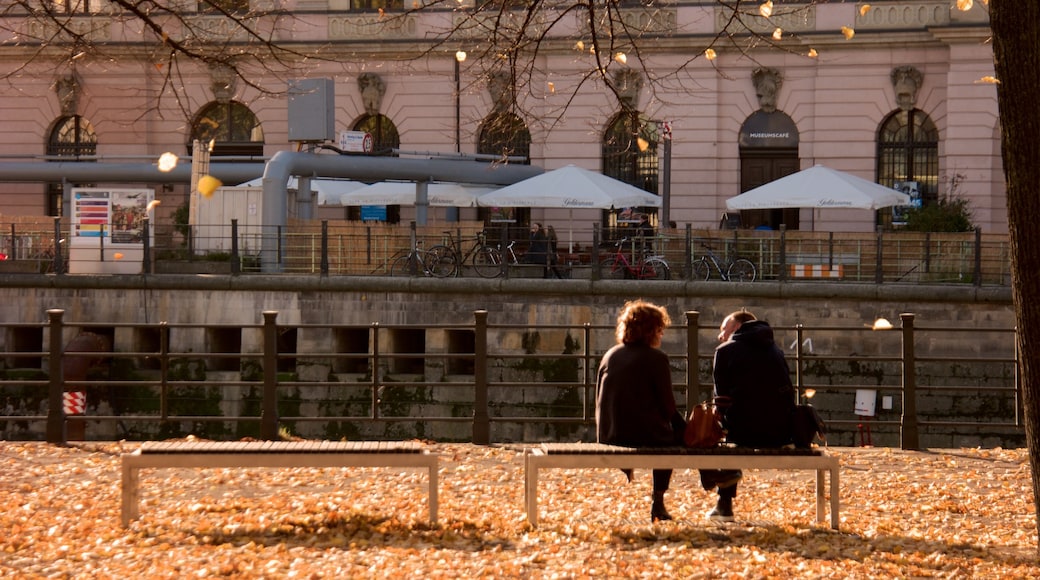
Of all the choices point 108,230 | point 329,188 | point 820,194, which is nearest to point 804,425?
point 820,194

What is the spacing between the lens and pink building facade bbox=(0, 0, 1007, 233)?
3538 cm

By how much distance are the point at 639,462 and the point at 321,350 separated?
18.3m

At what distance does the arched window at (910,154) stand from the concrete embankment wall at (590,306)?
12.2 metres

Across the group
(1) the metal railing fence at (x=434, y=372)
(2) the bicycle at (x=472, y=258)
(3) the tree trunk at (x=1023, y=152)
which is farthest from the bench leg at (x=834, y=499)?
(2) the bicycle at (x=472, y=258)

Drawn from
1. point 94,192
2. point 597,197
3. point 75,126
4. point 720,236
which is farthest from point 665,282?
point 75,126

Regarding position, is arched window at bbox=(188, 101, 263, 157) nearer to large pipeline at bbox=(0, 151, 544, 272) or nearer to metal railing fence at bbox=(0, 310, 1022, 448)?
large pipeline at bbox=(0, 151, 544, 272)

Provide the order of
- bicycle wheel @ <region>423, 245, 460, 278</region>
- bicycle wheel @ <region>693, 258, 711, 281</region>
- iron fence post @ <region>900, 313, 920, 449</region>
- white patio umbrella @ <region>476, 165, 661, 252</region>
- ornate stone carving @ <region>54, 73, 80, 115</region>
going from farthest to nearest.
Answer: ornate stone carving @ <region>54, 73, 80, 115</region> < white patio umbrella @ <region>476, 165, 661, 252</region> < bicycle wheel @ <region>423, 245, 460, 278</region> < bicycle wheel @ <region>693, 258, 711, 281</region> < iron fence post @ <region>900, 313, 920, 449</region>

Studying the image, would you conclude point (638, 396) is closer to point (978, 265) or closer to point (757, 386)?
point (757, 386)

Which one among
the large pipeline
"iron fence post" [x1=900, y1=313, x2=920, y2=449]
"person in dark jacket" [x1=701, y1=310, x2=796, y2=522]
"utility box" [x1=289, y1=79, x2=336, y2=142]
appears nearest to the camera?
"person in dark jacket" [x1=701, y1=310, x2=796, y2=522]

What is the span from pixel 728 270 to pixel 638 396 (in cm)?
1750

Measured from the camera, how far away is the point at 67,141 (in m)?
40.2

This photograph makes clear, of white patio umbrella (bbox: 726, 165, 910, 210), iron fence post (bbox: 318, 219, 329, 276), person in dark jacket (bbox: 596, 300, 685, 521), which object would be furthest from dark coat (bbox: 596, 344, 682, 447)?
white patio umbrella (bbox: 726, 165, 910, 210)

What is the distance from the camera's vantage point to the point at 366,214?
3769 centimetres

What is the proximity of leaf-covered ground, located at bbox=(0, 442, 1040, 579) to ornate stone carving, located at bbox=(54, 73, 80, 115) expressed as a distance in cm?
2899
